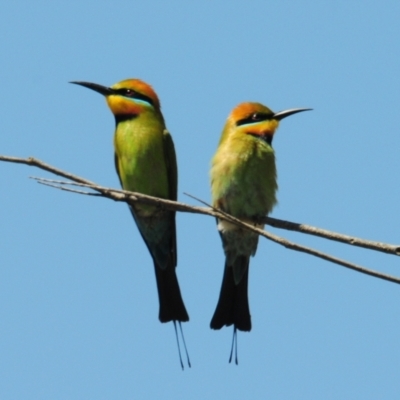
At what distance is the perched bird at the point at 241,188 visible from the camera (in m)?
3.39

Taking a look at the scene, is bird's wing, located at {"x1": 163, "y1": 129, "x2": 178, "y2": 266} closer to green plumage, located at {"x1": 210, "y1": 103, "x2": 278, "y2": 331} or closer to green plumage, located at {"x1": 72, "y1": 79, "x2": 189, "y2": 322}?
green plumage, located at {"x1": 72, "y1": 79, "x2": 189, "y2": 322}

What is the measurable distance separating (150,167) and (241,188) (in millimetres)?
473

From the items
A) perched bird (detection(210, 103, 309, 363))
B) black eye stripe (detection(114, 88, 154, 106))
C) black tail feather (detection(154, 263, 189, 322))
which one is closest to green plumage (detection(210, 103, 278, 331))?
perched bird (detection(210, 103, 309, 363))

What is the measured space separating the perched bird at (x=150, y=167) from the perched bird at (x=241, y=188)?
236 millimetres

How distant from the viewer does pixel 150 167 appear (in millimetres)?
3672

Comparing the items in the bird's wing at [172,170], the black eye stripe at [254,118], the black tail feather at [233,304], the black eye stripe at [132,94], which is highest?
the black eye stripe at [132,94]

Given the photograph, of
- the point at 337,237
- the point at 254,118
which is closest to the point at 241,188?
the point at 254,118

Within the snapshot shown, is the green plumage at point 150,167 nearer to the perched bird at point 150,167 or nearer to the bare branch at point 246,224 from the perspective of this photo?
the perched bird at point 150,167

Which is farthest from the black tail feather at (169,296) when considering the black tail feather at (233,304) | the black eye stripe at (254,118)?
the black eye stripe at (254,118)

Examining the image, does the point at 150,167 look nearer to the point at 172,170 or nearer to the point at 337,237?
the point at 172,170

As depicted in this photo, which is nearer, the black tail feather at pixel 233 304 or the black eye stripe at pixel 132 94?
the black tail feather at pixel 233 304

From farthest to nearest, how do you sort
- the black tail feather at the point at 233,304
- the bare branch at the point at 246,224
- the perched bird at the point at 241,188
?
the black tail feather at the point at 233,304 → the perched bird at the point at 241,188 → the bare branch at the point at 246,224

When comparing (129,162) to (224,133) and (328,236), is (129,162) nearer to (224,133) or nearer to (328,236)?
(224,133)

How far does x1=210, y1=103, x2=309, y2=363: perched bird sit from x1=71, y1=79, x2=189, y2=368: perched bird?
0.77ft
